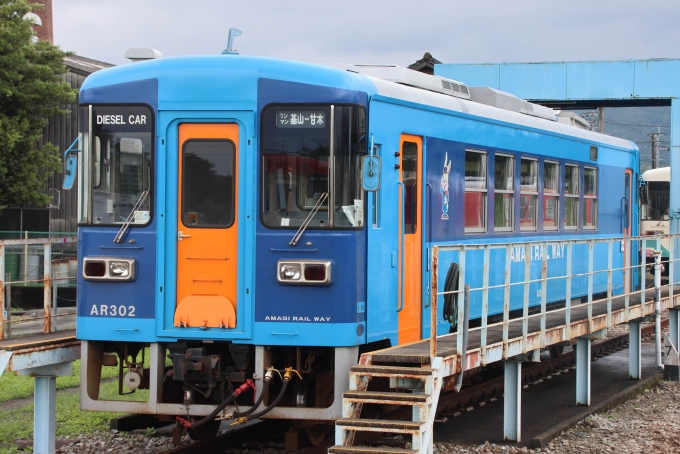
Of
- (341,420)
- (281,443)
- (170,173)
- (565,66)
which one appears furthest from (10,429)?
(565,66)

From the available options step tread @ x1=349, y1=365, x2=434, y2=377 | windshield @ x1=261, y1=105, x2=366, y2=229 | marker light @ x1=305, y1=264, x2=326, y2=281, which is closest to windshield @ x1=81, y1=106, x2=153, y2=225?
windshield @ x1=261, y1=105, x2=366, y2=229

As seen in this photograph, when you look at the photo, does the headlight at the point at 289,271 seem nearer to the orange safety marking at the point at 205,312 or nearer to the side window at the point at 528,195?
the orange safety marking at the point at 205,312

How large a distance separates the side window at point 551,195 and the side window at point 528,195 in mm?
357

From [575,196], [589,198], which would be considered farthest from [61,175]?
[575,196]

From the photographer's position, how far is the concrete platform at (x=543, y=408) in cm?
1030

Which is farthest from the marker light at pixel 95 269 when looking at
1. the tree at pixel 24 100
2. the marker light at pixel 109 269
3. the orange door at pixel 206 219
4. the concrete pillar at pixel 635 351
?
the tree at pixel 24 100

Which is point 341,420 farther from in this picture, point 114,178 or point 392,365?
point 114,178

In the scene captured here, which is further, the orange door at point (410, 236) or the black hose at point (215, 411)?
the orange door at point (410, 236)

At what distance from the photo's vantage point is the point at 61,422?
34.2 feet

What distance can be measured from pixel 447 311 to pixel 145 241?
11.1ft

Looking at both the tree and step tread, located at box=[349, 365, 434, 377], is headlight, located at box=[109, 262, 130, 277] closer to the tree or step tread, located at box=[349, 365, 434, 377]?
step tread, located at box=[349, 365, 434, 377]

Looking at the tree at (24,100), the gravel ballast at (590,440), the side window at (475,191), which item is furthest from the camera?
the tree at (24,100)

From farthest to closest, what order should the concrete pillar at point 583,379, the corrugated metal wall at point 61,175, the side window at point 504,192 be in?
the corrugated metal wall at point 61,175 < the concrete pillar at point 583,379 < the side window at point 504,192

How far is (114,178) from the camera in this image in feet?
27.3
